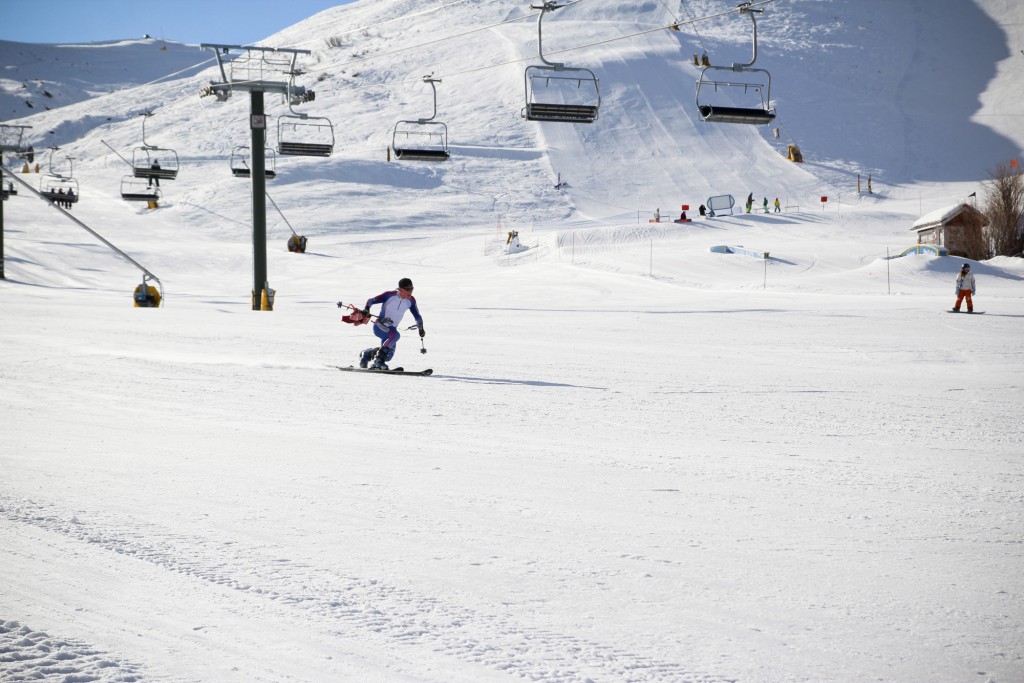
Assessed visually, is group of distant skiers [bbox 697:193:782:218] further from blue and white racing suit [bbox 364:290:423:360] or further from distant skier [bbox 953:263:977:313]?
blue and white racing suit [bbox 364:290:423:360]

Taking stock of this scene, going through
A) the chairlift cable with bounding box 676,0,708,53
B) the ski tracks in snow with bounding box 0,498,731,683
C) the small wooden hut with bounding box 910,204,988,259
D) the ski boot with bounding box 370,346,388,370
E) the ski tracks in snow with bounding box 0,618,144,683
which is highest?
the chairlift cable with bounding box 676,0,708,53

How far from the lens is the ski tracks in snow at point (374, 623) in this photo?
139 inches

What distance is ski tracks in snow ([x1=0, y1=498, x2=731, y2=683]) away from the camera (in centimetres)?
354

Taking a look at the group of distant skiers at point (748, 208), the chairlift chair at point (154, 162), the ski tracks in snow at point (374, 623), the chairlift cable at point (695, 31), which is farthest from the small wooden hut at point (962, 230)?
the ski tracks in snow at point (374, 623)

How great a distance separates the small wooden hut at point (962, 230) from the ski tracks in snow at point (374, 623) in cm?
4539

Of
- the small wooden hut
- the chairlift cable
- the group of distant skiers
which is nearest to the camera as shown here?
the small wooden hut

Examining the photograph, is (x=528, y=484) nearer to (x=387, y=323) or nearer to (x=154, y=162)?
(x=387, y=323)

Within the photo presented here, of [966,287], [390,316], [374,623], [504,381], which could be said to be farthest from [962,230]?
[374,623]

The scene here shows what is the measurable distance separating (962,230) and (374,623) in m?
46.9

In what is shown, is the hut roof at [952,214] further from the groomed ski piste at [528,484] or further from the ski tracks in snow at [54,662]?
the ski tracks in snow at [54,662]

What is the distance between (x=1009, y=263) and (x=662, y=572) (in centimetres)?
3814

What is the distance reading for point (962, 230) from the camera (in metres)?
44.3

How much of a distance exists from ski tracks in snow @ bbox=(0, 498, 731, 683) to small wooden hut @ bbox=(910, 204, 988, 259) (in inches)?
1787

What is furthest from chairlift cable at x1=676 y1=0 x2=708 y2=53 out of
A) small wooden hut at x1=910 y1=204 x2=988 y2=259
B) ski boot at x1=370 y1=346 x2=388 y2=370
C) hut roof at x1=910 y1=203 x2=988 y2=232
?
ski boot at x1=370 y1=346 x2=388 y2=370
